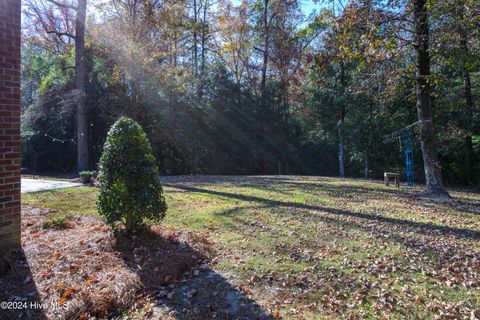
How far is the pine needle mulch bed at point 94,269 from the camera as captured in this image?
264 centimetres

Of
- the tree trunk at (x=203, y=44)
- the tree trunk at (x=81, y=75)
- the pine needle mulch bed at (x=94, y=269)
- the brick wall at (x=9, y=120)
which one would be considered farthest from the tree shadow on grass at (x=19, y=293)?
the tree trunk at (x=203, y=44)

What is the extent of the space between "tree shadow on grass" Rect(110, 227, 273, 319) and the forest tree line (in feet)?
17.8

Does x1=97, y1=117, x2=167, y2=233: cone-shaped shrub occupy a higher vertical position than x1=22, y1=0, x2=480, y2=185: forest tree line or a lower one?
lower

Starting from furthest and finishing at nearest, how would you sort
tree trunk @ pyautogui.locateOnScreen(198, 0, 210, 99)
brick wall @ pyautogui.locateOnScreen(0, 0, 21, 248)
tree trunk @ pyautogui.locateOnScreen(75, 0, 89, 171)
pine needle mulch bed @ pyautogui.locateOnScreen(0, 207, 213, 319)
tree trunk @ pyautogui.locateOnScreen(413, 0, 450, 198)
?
tree trunk @ pyautogui.locateOnScreen(198, 0, 210, 99), tree trunk @ pyautogui.locateOnScreen(75, 0, 89, 171), tree trunk @ pyautogui.locateOnScreen(413, 0, 450, 198), brick wall @ pyautogui.locateOnScreen(0, 0, 21, 248), pine needle mulch bed @ pyautogui.locateOnScreen(0, 207, 213, 319)

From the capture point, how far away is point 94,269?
3.13 meters

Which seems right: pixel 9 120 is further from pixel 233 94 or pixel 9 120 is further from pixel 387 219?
pixel 233 94

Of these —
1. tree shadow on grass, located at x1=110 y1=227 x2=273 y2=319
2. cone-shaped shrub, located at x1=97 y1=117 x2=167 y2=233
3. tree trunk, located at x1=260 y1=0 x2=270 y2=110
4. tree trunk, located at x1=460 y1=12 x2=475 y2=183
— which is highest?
tree trunk, located at x1=260 y1=0 x2=270 y2=110

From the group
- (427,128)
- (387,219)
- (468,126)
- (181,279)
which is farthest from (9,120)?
(468,126)

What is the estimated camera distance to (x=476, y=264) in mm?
3701

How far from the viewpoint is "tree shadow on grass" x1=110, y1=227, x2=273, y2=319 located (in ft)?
8.82

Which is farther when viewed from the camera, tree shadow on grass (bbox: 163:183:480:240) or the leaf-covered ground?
tree shadow on grass (bbox: 163:183:480:240)

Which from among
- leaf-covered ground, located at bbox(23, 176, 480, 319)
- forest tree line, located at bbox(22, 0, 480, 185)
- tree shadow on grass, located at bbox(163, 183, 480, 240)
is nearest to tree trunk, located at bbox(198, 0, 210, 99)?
forest tree line, located at bbox(22, 0, 480, 185)

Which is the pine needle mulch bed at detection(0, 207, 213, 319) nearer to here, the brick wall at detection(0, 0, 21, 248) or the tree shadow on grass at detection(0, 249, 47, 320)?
the tree shadow on grass at detection(0, 249, 47, 320)

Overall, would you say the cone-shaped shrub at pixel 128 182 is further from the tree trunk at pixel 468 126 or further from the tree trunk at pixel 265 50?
the tree trunk at pixel 265 50
